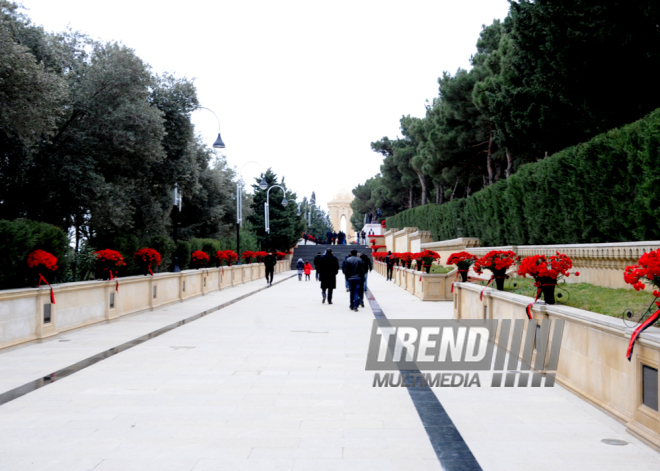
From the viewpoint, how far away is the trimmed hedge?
1159cm

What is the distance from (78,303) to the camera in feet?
41.4

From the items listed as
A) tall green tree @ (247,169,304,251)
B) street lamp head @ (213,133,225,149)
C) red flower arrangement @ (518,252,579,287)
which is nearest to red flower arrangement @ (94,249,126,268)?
red flower arrangement @ (518,252,579,287)

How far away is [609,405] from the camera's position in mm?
5766

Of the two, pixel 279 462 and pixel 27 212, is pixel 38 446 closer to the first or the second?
pixel 279 462

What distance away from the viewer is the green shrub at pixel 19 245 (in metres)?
11.1

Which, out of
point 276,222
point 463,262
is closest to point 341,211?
point 276,222

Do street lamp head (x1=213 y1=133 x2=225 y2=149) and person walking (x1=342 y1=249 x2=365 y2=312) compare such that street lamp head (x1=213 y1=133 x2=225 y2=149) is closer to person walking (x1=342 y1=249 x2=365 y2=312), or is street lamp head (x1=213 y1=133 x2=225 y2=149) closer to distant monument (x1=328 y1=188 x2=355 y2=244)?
person walking (x1=342 y1=249 x2=365 y2=312)

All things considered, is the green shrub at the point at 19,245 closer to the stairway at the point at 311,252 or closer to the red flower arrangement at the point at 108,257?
the red flower arrangement at the point at 108,257

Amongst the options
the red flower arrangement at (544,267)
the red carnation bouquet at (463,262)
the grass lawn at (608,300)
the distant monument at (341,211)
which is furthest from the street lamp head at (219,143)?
the distant monument at (341,211)

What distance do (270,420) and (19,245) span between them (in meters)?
8.10

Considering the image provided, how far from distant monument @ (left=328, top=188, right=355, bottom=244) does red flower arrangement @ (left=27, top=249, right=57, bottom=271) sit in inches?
6202

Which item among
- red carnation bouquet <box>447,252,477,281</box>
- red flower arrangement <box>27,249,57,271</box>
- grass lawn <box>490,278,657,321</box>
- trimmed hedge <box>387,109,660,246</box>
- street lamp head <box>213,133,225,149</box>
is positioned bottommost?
grass lawn <box>490,278,657,321</box>

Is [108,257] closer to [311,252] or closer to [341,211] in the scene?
[311,252]

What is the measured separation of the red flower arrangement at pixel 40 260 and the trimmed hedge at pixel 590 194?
11665 mm
